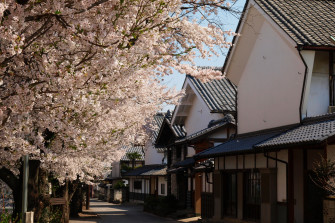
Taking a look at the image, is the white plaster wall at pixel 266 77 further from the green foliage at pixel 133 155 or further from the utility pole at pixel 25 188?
the green foliage at pixel 133 155

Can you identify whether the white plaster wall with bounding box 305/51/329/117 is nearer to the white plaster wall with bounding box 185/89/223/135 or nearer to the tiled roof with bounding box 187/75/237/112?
the tiled roof with bounding box 187/75/237/112

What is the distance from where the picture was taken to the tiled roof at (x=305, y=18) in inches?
761

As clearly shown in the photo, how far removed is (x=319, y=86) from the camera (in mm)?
19797

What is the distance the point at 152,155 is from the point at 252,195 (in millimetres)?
37512

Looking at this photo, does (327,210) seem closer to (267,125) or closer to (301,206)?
(301,206)

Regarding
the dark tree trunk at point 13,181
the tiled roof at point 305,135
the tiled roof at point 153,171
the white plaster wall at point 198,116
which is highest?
the white plaster wall at point 198,116

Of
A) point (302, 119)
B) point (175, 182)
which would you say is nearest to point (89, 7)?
point (302, 119)

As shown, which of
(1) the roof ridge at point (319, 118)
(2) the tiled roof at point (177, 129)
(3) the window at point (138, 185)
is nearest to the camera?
(1) the roof ridge at point (319, 118)

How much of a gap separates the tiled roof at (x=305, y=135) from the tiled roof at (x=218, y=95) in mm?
14061

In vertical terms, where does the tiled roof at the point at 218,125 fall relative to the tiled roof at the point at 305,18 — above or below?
below

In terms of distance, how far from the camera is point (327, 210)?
14922 millimetres

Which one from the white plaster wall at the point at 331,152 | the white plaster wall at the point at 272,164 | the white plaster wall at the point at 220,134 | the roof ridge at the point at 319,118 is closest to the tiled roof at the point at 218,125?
the white plaster wall at the point at 220,134

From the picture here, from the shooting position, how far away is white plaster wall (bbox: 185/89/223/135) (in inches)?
1383

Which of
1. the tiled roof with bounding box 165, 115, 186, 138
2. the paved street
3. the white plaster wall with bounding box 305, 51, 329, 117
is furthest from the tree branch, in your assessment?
the tiled roof with bounding box 165, 115, 186, 138
